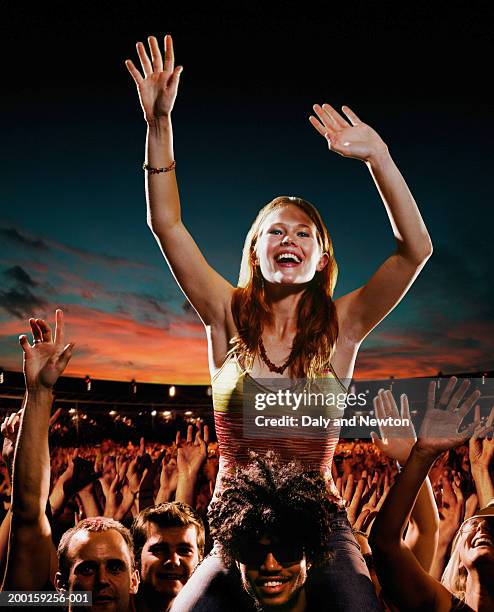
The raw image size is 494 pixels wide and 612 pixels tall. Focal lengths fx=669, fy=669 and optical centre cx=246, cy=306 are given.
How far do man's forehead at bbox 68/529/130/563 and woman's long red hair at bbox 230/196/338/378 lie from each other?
970 mm

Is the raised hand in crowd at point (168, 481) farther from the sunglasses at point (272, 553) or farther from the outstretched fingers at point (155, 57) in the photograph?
the outstretched fingers at point (155, 57)

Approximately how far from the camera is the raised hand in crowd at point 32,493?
6.44 ft

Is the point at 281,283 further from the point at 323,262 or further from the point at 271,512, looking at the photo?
the point at 271,512

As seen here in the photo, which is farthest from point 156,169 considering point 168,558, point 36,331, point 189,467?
point 189,467

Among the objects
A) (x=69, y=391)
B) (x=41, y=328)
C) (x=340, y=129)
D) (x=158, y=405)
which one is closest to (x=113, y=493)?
(x=41, y=328)

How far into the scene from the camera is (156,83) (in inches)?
95.3

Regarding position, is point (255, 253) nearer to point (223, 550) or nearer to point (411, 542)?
point (223, 550)

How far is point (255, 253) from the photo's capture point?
2.47 m

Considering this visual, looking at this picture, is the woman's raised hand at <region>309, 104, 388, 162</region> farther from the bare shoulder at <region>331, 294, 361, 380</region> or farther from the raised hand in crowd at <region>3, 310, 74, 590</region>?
the raised hand in crowd at <region>3, 310, 74, 590</region>

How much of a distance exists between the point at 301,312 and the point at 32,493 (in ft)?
3.56

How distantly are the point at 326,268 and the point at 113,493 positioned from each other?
261 centimetres

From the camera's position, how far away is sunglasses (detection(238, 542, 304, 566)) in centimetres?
197

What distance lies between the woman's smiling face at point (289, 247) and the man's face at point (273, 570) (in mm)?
882

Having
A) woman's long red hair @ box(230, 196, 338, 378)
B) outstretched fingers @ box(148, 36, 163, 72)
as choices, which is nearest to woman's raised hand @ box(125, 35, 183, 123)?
outstretched fingers @ box(148, 36, 163, 72)
